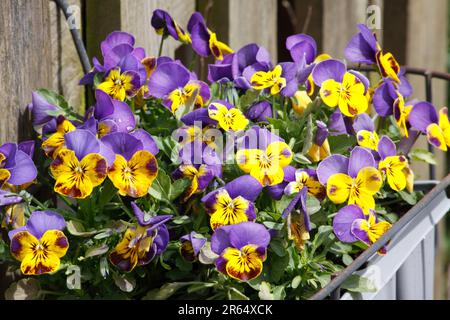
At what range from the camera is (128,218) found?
137 cm

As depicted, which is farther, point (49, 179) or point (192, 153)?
point (49, 179)

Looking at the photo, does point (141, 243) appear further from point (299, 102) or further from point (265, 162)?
point (299, 102)

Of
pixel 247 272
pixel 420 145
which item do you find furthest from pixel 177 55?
pixel 420 145

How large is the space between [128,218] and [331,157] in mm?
337

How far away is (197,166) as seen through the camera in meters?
1.27

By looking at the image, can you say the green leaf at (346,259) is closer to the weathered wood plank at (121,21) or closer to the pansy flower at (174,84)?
the pansy flower at (174,84)

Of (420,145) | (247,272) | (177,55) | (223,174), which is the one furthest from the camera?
(420,145)

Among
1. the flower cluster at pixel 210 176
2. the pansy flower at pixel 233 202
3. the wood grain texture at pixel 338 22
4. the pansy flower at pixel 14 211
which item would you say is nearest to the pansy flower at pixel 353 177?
the flower cluster at pixel 210 176

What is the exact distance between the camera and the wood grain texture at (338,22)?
244cm

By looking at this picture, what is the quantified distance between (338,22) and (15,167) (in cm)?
146

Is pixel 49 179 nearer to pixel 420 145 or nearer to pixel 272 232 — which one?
pixel 272 232

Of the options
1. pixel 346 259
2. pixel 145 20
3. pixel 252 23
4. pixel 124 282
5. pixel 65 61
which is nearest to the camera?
pixel 124 282

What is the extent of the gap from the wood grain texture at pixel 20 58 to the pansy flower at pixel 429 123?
2.10 ft

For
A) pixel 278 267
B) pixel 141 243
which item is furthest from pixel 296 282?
→ pixel 141 243
